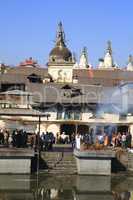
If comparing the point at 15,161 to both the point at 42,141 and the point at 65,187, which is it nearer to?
the point at 42,141

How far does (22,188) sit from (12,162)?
5455mm

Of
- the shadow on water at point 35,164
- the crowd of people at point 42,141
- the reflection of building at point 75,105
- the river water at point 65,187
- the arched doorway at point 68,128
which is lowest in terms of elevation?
the river water at point 65,187

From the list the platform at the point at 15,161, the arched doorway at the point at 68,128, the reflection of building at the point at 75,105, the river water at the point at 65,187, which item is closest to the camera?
the river water at the point at 65,187

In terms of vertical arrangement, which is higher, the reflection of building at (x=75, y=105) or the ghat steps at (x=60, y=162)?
the reflection of building at (x=75, y=105)

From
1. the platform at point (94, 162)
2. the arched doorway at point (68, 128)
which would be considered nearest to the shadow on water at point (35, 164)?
the platform at point (94, 162)

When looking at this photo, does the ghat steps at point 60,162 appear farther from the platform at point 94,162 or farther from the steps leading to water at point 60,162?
the platform at point 94,162

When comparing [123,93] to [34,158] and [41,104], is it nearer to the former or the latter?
[41,104]

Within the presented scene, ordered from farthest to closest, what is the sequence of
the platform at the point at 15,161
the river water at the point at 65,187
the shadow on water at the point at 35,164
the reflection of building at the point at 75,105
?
the reflection of building at the point at 75,105
the shadow on water at the point at 35,164
the platform at the point at 15,161
the river water at the point at 65,187

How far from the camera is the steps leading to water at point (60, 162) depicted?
115 ft

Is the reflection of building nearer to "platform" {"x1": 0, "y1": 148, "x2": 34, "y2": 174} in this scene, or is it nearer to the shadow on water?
the shadow on water

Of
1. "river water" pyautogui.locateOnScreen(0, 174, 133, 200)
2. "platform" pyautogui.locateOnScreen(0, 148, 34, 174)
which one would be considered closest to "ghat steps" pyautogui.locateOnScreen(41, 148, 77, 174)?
"river water" pyautogui.locateOnScreen(0, 174, 133, 200)

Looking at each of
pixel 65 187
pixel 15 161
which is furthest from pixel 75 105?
pixel 65 187

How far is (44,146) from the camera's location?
3869 centimetres

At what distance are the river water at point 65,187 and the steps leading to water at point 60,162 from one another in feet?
3.98
